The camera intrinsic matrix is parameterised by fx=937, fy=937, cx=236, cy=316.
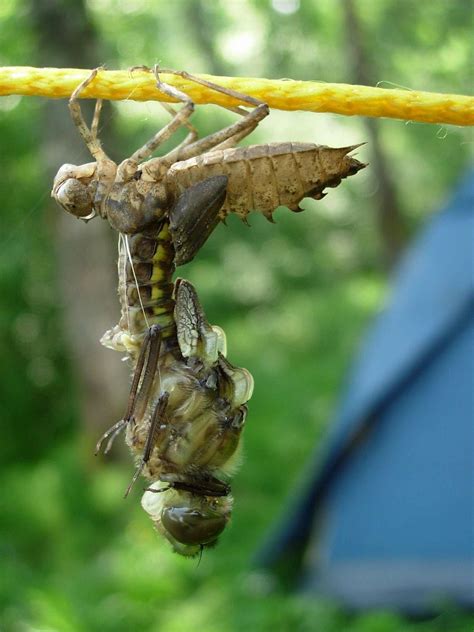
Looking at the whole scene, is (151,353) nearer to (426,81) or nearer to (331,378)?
(331,378)

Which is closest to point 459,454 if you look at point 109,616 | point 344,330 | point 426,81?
point 109,616

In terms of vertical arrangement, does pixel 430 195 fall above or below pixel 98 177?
above

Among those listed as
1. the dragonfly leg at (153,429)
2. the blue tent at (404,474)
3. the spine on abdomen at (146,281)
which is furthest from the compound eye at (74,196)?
the blue tent at (404,474)

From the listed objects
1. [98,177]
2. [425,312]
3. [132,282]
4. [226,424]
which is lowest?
[226,424]

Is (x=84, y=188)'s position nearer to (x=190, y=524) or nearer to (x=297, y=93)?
(x=297, y=93)

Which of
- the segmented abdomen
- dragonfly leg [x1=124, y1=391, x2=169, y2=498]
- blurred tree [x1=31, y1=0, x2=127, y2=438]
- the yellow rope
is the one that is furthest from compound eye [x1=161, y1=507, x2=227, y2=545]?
blurred tree [x1=31, y1=0, x2=127, y2=438]

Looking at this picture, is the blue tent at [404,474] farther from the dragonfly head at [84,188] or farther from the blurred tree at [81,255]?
the dragonfly head at [84,188]
